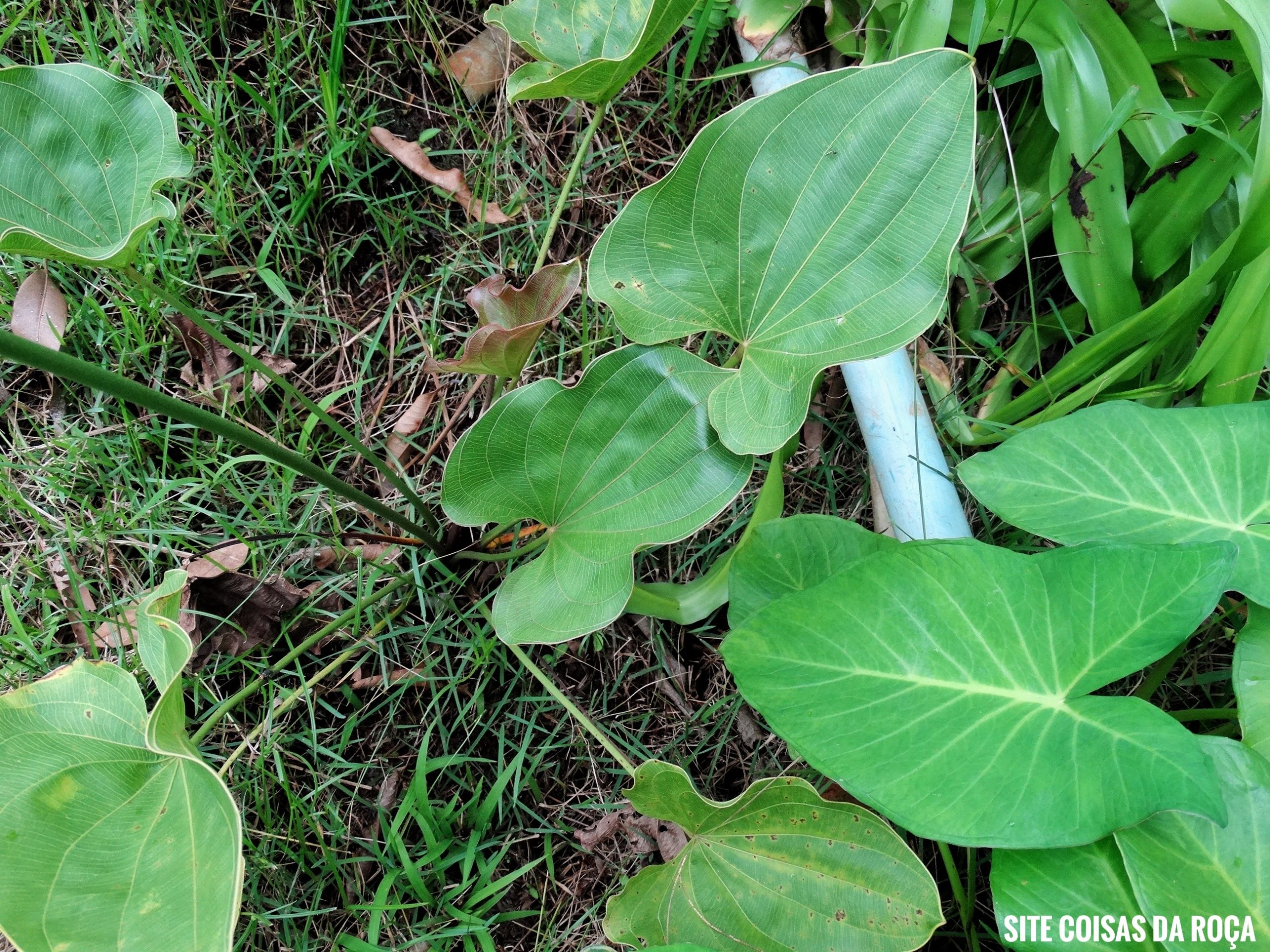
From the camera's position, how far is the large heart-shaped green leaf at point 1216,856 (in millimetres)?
776

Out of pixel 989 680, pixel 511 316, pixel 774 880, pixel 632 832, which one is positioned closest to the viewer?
pixel 989 680

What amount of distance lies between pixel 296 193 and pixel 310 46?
0.24 meters

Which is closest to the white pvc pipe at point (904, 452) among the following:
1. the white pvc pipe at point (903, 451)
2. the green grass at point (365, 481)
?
the white pvc pipe at point (903, 451)

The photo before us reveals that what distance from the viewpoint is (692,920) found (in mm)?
923

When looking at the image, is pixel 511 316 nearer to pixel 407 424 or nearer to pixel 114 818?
pixel 407 424

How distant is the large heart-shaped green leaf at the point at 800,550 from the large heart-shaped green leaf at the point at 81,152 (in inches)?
28.2

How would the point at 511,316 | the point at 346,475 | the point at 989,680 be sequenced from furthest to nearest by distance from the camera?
the point at 346,475, the point at 511,316, the point at 989,680

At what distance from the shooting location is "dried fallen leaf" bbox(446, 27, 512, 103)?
4.56 ft

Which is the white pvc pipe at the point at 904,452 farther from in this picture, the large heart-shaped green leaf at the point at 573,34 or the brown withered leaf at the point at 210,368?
the brown withered leaf at the point at 210,368

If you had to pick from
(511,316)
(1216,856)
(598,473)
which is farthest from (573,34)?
(1216,856)

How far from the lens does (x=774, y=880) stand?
908 millimetres

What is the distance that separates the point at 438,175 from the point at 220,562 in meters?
0.70

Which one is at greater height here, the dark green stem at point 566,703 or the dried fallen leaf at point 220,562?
Answer: the dried fallen leaf at point 220,562

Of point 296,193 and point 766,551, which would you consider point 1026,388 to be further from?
point 296,193
